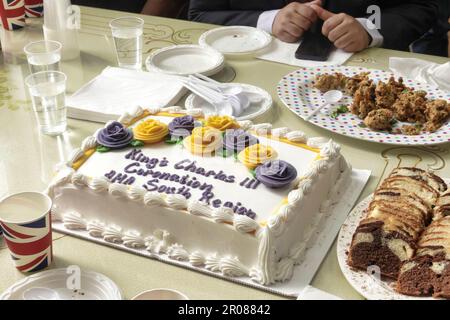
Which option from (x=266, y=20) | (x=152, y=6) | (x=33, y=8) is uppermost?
(x=266, y=20)

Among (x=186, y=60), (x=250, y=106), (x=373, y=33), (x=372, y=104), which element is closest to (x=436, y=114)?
(x=372, y=104)

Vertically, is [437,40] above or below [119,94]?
below

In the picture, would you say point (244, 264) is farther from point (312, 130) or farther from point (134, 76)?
point (134, 76)

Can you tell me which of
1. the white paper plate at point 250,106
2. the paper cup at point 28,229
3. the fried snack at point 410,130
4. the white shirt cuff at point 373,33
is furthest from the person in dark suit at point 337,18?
the paper cup at point 28,229

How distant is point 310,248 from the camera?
1276mm

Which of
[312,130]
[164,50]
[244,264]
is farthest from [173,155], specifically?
[164,50]

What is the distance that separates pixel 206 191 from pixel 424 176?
506mm

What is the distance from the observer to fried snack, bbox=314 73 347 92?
74.2 inches

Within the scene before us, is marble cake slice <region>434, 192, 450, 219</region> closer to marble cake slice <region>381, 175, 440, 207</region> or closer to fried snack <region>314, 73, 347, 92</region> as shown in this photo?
marble cake slice <region>381, 175, 440, 207</region>

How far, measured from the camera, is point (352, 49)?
2.15m

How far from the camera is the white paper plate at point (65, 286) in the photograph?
3.70 ft

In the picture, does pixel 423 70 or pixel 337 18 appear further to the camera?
pixel 337 18

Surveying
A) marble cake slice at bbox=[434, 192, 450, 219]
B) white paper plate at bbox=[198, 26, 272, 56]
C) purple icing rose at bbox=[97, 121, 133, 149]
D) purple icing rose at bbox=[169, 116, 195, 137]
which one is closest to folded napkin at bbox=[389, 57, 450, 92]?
white paper plate at bbox=[198, 26, 272, 56]
